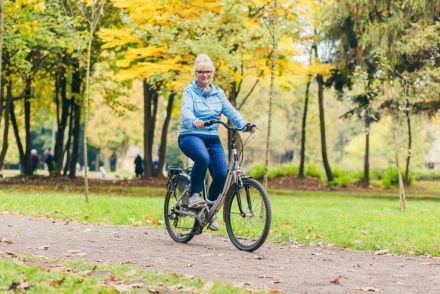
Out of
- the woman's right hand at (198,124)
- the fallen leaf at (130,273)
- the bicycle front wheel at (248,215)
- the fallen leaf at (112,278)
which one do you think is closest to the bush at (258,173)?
the bicycle front wheel at (248,215)

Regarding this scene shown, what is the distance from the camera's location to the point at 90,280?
221 inches

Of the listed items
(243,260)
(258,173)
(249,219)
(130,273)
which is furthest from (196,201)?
(258,173)

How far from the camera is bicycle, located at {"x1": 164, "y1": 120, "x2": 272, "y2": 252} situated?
779 cm

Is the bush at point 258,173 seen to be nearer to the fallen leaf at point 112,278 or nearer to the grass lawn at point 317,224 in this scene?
the grass lawn at point 317,224

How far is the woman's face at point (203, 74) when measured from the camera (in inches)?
331

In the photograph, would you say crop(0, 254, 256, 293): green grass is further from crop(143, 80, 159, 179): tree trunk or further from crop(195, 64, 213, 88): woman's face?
crop(143, 80, 159, 179): tree trunk

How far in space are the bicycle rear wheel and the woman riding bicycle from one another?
392mm

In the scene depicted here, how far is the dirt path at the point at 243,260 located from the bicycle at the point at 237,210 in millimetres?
173

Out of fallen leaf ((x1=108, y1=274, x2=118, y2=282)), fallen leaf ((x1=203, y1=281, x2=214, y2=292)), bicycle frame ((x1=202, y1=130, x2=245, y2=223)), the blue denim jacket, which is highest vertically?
the blue denim jacket

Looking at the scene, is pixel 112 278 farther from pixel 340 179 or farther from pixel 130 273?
pixel 340 179

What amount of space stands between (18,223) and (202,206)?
12.4 ft

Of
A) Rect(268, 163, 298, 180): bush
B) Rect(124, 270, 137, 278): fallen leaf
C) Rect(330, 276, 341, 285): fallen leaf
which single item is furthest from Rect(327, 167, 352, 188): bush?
Rect(124, 270, 137, 278): fallen leaf

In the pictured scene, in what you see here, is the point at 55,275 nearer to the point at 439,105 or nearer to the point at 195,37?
the point at 195,37

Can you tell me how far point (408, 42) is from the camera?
22.8m
